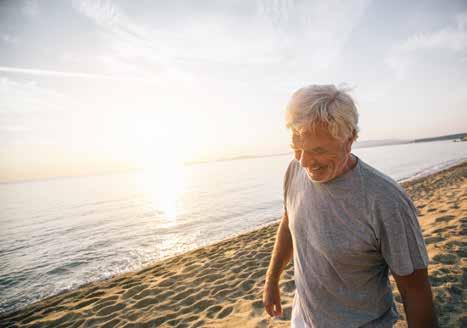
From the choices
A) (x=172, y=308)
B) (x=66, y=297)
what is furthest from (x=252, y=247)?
(x=66, y=297)

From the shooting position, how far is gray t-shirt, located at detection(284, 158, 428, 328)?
45.1 inches

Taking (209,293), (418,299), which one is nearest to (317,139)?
(418,299)

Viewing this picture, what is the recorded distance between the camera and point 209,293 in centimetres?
491

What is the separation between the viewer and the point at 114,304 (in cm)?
516

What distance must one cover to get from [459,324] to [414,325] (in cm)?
242

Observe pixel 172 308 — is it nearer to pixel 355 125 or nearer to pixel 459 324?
pixel 459 324

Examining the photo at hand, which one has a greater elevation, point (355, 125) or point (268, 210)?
point (355, 125)

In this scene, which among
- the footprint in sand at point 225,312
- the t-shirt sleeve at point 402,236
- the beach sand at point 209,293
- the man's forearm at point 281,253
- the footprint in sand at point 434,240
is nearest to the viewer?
the t-shirt sleeve at point 402,236

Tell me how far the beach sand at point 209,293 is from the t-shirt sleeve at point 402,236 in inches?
99.9

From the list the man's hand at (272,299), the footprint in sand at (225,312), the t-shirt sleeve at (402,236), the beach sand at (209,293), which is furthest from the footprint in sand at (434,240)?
the t-shirt sleeve at (402,236)

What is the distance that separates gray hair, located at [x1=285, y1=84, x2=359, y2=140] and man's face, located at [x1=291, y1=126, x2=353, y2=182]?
35 millimetres

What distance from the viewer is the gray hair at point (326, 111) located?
1.30 m

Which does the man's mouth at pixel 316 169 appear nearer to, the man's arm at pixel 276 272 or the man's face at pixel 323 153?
the man's face at pixel 323 153

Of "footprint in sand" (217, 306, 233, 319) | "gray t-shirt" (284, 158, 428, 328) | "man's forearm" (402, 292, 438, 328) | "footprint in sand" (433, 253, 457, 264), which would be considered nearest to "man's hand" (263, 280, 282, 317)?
"gray t-shirt" (284, 158, 428, 328)
